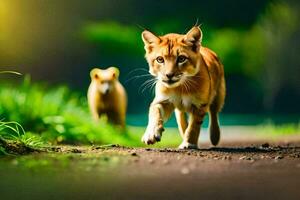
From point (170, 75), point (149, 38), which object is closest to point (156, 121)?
point (170, 75)

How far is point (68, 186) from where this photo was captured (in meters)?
3.29

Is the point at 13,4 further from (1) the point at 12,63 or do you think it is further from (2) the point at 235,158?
(2) the point at 235,158

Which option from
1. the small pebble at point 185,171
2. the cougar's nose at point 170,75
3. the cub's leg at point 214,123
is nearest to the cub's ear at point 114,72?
the cub's leg at point 214,123

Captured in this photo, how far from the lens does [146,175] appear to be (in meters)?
3.46

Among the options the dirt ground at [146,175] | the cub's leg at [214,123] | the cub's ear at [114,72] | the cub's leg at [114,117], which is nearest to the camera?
the dirt ground at [146,175]

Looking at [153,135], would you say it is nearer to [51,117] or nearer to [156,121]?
[156,121]

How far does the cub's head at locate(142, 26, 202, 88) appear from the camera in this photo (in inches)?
169

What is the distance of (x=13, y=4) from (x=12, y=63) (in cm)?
54

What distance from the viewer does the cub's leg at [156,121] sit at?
4121 mm

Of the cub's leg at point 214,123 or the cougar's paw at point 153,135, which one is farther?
the cub's leg at point 214,123

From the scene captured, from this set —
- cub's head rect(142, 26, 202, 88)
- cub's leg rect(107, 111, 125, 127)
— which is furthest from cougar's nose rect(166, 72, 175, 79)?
cub's leg rect(107, 111, 125, 127)

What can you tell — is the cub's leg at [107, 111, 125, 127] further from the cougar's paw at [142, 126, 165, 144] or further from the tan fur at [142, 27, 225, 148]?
the cougar's paw at [142, 126, 165, 144]

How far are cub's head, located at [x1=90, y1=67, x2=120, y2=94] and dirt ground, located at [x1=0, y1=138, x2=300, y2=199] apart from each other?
168 cm

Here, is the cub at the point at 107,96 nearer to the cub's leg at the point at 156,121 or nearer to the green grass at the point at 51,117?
the green grass at the point at 51,117
